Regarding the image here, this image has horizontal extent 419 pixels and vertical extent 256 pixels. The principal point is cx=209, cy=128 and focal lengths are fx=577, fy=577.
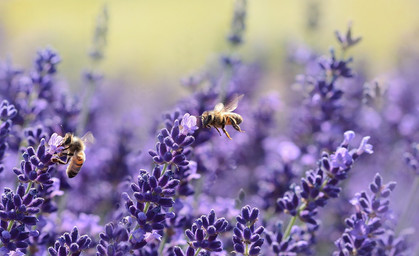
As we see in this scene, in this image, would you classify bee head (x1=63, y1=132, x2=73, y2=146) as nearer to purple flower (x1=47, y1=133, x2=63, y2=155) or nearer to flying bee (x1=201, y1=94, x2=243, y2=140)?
purple flower (x1=47, y1=133, x2=63, y2=155)

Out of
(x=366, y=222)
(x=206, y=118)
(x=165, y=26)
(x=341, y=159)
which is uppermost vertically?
(x=165, y=26)

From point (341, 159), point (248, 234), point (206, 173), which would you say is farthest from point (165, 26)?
point (248, 234)

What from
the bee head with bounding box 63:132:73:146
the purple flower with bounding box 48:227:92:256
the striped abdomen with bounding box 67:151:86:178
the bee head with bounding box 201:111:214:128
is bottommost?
the purple flower with bounding box 48:227:92:256

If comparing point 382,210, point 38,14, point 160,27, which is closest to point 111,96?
point 382,210

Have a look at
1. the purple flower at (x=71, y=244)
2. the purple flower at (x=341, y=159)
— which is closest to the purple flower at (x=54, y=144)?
the purple flower at (x=71, y=244)

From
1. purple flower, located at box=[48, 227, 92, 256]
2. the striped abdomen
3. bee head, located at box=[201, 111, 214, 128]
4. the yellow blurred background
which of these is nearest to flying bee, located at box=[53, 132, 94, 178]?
the striped abdomen

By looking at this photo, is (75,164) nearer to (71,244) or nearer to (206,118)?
(71,244)
